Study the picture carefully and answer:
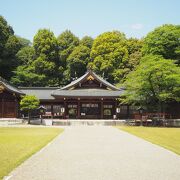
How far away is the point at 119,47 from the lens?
59125 millimetres

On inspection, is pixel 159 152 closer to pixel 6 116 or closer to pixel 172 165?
pixel 172 165

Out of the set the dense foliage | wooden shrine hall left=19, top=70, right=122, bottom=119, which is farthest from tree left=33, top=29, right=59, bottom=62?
wooden shrine hall left=19, top=70, right=122, bottom=119

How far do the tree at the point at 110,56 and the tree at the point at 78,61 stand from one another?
5.45 feet

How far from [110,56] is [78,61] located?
661 centimetres

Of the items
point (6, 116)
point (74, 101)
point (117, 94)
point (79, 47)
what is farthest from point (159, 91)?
point (79, 47)

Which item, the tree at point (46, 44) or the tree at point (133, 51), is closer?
the tree at point (133, 51)

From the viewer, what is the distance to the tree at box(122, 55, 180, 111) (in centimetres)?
3262

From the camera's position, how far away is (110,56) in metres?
58.3

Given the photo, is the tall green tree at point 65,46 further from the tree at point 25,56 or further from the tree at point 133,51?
the tree at point 133,51

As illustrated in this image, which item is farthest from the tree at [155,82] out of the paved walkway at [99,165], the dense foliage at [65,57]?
the paved walkway at [99,165]

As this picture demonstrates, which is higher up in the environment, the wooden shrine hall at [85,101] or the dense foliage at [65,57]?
the dense foliage at [65,57]

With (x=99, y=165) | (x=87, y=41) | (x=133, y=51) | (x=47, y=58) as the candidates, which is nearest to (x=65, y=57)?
(x=47, y=58)

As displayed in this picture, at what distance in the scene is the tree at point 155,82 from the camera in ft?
107

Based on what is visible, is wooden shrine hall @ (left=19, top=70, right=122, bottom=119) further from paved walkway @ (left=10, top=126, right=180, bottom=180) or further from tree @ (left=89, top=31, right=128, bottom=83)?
paved walkway @ (left=10, top=126, right=180, bottom=180)
